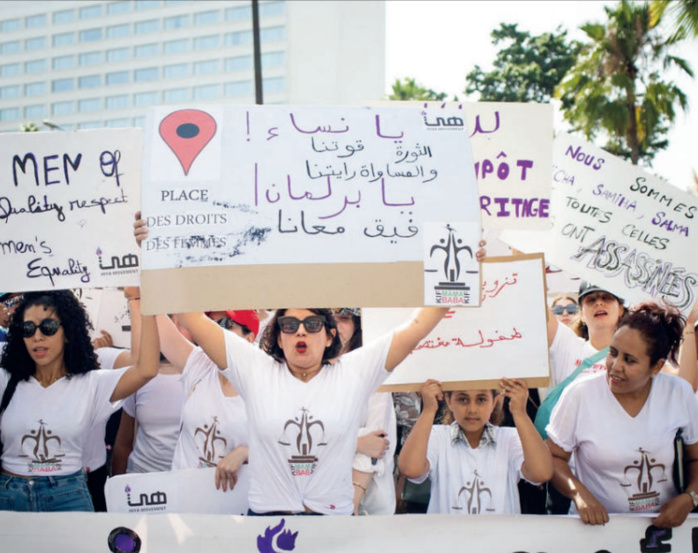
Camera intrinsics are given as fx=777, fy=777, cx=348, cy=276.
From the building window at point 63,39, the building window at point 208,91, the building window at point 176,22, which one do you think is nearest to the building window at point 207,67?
the building window at point 208,91

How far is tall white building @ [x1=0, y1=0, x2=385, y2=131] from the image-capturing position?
6300 cm

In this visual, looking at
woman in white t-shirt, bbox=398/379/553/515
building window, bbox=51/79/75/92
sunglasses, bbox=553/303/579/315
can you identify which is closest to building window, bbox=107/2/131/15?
building window, bbox=51/79/75/92

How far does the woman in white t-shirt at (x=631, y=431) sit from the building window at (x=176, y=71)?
6679 cm

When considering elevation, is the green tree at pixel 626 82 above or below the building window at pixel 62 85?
below

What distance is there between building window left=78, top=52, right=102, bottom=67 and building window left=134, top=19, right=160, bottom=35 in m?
4.40

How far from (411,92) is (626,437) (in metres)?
40.3

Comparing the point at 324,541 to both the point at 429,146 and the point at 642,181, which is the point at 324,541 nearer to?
the point at 429,146

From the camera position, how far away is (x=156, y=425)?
3.99 metres

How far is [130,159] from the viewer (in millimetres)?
3525

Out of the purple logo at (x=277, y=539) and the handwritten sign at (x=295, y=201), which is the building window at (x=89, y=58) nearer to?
the handwritten sign at (x=295, y=201)

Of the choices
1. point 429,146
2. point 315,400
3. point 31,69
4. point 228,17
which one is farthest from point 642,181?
point 31,69

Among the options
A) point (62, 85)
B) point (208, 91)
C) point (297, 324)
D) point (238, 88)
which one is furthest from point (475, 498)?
point (62, 85)

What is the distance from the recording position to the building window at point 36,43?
236 feet

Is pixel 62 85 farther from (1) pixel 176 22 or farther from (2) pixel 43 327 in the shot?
(2) pixel 43 327
